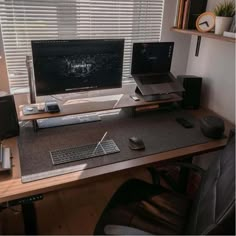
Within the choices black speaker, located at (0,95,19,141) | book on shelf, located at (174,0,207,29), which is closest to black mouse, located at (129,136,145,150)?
black speaker, located at (0,95,19,141)

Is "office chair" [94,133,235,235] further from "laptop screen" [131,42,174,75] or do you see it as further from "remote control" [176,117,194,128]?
"laptop screen" [131,42,174,75]

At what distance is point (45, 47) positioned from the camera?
57.6 inches

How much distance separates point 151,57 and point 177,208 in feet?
3.53

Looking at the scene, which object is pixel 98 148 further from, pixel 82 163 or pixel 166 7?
pixel 166 7

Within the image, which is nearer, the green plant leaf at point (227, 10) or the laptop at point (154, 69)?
the green plant leaf at point (227, 10)

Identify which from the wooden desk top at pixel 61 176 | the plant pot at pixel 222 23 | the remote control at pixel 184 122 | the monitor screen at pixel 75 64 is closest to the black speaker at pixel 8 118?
the wooden desk top at pixel 61 176

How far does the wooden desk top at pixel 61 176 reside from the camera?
41.8 inches

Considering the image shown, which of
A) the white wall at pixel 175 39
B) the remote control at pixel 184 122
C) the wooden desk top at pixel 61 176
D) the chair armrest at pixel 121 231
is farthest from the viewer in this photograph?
the white wall at pixel 175 39

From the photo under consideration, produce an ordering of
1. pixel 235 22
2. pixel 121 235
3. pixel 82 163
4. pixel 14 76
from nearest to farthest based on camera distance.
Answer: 1. pixel 121 235
2. pixel 82 163
3. pixel 235 22
4. pixel 14 76

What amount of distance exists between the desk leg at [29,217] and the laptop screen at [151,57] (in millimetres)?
1148

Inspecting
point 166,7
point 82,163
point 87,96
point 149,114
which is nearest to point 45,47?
point 87,96

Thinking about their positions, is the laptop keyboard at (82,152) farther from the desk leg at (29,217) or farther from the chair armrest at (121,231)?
the chair armrest at (121,231)

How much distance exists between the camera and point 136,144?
142 centimetres

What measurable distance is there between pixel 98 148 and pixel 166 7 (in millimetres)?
1330
